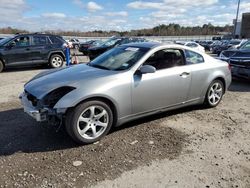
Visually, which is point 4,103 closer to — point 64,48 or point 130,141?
point 130,141

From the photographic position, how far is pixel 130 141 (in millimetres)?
4422

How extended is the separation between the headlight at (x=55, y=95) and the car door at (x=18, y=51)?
8.98m

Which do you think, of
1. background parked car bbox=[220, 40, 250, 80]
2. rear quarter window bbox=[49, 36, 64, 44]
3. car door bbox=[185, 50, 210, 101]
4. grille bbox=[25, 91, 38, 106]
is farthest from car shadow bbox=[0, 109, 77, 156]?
rear quarter window bbox=[49, 36, 64, 44]

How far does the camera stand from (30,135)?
15.3 feet

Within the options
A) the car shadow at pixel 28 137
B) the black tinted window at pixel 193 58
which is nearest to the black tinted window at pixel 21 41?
the car shadow at pixel 28 137

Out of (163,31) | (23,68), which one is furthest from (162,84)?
(163,31)

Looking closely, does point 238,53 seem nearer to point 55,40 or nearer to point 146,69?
point 146,69

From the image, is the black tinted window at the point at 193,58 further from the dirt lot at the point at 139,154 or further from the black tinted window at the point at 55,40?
the black tinted window at the point at 55,40

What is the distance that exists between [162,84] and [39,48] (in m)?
9.26

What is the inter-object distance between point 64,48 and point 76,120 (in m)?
9.95

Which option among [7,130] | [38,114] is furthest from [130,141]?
[7,130]

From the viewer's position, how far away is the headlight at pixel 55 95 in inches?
163

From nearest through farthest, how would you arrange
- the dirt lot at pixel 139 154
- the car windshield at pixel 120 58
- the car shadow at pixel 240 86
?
1. the dirt lot at pixel 139 154
2. the car windshield at pixel 120 58
3. the car shadow at pixel 240 86

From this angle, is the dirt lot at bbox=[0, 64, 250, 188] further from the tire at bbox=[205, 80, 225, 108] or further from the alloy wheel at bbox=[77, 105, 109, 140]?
the tire at bbox=[205, 80, 225, 108]
